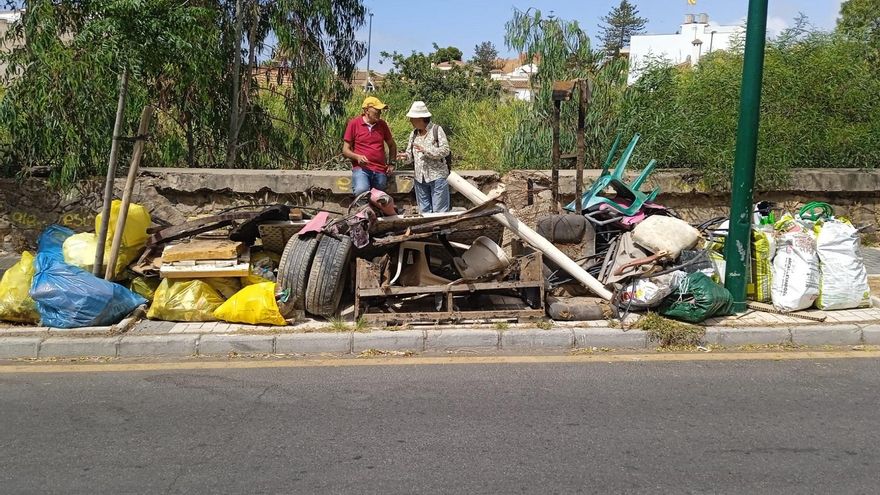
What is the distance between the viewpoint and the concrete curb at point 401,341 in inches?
238

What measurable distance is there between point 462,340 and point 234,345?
180 centimetres

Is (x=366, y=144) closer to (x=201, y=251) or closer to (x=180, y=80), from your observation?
(x=201, y=251)

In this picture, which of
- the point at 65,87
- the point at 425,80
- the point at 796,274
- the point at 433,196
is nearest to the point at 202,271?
the point at 433,196

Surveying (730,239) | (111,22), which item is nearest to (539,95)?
(730,239)

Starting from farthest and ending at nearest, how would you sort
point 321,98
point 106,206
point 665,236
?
point 321,98, point 665,236, point 106,206

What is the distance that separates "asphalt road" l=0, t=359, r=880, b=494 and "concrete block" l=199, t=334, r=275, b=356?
43 centimetres

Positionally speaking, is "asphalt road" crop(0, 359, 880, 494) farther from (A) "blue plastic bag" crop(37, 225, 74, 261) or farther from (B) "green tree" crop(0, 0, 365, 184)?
(B) "green tree" crop(0, 0, 365, 184)

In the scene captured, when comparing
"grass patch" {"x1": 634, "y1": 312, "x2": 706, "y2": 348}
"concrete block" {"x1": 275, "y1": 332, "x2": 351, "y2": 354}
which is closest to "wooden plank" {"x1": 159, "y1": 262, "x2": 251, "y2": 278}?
"concrete block" {"x1": 275, "y1": 332, "x2": 351, "y2": 354}

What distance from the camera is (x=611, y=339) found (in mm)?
6273

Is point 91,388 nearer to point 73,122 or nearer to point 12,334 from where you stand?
point 12,334

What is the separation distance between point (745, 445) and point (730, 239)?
2836 millimetres

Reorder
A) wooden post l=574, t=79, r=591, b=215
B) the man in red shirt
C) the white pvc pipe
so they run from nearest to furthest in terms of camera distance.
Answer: the white pvc pipe
wooden post l=574, t=79, r=591, b=215
the man in red shirt

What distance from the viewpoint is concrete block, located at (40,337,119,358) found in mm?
6012

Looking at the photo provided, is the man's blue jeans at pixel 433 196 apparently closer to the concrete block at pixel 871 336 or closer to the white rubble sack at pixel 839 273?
the white rubble sack at pixel 839 273
